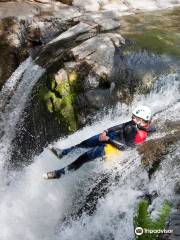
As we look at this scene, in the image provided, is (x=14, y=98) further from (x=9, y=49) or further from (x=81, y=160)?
(x=81, y=160)

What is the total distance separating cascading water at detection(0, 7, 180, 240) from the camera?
7.25 m

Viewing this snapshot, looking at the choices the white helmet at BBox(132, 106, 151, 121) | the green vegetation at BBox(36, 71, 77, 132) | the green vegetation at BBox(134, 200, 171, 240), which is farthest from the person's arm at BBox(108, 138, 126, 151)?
the green vegetation at BBox(134, 200, 171, 240)

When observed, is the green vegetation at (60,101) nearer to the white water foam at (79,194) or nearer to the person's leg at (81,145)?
the white water foam at (79,194)

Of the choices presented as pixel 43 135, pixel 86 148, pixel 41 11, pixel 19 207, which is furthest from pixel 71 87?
pixel 41 11

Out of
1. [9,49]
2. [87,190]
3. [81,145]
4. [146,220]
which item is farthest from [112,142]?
[9,49]

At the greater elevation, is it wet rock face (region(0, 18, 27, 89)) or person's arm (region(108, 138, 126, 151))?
wet rock face (region(0, 18, 27, 89))

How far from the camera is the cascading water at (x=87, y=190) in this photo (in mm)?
7254

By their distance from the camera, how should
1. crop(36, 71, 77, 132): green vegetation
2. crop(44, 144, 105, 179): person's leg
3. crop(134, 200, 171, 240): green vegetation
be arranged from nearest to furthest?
crop(134, 200, 171, 240): green vegetation → crop(44, 144, 105, 179): person's leg → crop(36, 71, 77, 132): green vegetation

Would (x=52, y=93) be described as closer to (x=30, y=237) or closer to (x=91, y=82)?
(x=91, y=82)

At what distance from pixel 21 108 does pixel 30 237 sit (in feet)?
9.56

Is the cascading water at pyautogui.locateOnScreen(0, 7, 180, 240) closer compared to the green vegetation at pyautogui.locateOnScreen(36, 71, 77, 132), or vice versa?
the cascading water at pyautogui.locateOnScreen(0, 7, 180, 240)

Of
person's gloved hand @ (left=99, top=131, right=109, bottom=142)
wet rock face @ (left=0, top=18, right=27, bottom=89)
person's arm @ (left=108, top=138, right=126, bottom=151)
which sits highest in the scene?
wet rock face @ (left=0, top=18, right=27, bottom=89)

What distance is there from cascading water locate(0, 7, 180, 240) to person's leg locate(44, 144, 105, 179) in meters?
0.16

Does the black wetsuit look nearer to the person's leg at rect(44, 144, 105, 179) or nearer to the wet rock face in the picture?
the person's leg at rect(44, 144, 105, 179)
